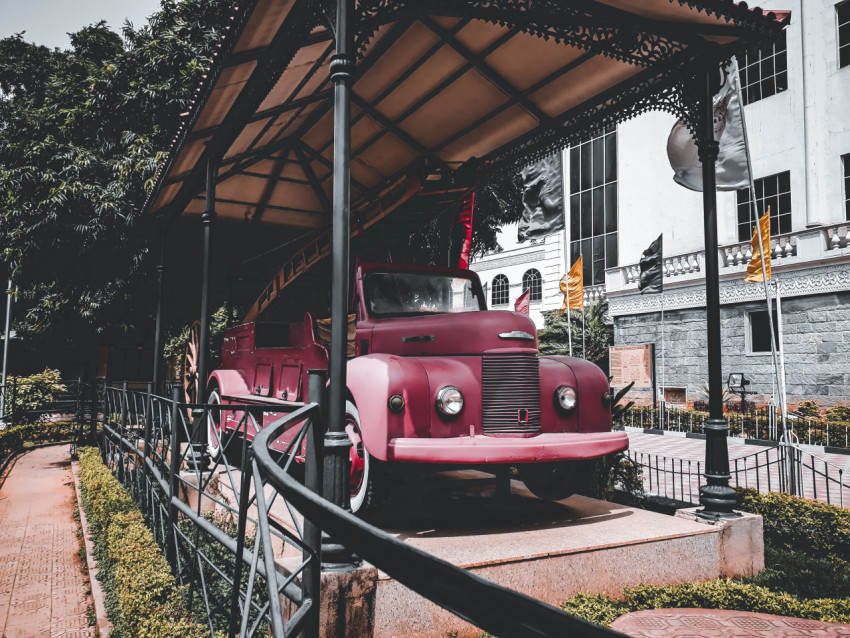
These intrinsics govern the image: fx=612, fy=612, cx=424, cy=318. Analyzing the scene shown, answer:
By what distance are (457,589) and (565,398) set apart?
4.69m

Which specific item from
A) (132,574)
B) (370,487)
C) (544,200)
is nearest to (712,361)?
(370,487)

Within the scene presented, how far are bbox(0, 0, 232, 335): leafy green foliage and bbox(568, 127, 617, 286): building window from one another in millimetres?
15238

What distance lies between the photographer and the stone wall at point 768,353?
1538 cm

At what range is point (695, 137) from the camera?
631cm

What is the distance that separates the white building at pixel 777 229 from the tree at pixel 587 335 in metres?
2.49

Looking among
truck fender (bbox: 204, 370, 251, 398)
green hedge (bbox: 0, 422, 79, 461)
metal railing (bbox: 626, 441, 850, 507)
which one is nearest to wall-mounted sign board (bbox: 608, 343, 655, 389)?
metal railing (bbox: 626, 441, 850, 507)

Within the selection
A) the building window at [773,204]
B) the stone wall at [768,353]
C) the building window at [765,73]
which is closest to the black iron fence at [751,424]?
the stone wall at [768,353]

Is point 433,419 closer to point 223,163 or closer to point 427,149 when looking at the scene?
point 427,149

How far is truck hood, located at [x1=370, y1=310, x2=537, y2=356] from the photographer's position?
5.16m

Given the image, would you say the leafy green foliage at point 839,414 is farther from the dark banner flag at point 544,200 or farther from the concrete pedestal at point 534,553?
the concrete pedestal at point 534,553

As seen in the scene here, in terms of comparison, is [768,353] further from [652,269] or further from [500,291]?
[500,291]

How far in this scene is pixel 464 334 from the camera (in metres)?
5.31

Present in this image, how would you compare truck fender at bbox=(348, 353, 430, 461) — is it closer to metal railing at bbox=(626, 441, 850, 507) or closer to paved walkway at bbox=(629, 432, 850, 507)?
metal railing at bbox=(626, 441, 850, 507)

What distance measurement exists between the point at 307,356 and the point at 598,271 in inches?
835
